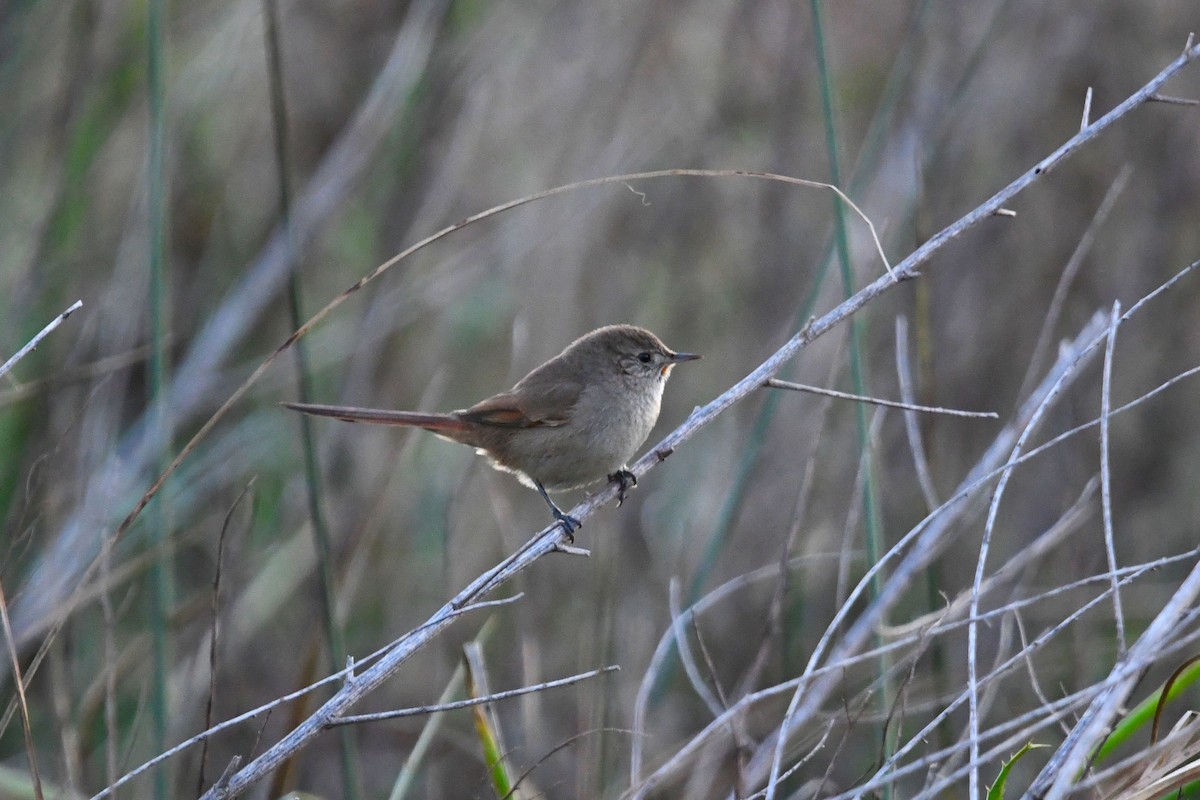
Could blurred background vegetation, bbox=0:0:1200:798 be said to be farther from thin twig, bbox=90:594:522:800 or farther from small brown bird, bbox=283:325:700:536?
thin twig, bbox=90:594:522:800

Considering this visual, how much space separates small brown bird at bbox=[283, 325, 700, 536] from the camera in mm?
3535

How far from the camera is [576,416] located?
360 centimetres

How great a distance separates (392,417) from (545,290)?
2.51m

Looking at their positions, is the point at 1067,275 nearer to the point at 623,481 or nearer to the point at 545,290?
the point at 623,481

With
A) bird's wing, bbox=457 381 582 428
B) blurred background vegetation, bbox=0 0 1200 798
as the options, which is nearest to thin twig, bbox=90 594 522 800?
blurred background vegetation, bbox=0 0 1200 798

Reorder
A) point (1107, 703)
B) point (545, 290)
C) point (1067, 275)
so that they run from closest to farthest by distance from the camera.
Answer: point (1107, 703)
point (1067, 275)
point (545, 290)

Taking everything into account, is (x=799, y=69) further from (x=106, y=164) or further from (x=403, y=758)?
(x=403, y=758)

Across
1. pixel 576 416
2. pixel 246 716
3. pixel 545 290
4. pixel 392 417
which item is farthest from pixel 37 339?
pixel 545 290

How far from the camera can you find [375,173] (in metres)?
4.76

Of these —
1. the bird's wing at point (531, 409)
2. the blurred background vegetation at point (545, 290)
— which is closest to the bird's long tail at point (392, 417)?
the bird's wing at point (531, 409)

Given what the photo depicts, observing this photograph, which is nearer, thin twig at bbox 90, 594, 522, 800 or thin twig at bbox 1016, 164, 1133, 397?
thin twig at bbox 90, 594, 522, 800

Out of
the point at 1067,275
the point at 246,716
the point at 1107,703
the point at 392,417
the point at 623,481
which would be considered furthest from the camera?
the point at 623,481

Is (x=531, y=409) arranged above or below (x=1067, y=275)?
below

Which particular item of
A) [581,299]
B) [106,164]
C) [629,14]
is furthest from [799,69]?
[106,164]
